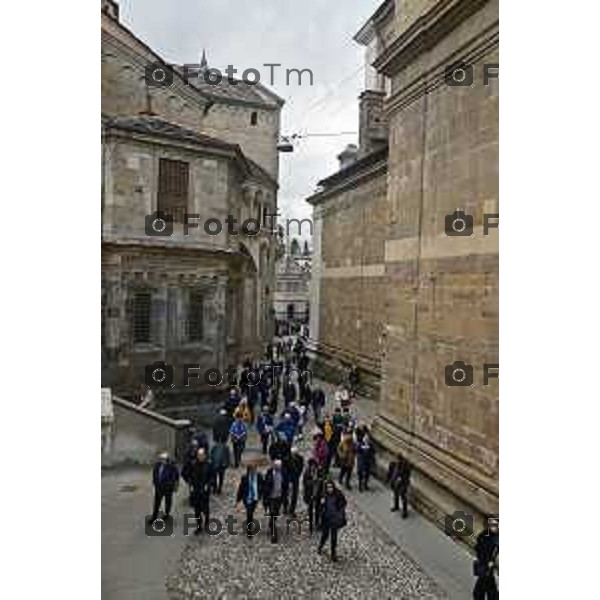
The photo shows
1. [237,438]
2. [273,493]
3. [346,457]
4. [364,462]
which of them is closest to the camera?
[273,493]

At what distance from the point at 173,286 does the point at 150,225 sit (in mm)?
1872

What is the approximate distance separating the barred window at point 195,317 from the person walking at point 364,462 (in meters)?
8.49

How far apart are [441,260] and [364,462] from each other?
412cm

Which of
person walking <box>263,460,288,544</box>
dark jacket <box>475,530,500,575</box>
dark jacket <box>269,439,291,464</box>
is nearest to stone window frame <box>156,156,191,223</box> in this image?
dark jacket <box>269,439,291,464</box>

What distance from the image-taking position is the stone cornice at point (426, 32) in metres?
10.4

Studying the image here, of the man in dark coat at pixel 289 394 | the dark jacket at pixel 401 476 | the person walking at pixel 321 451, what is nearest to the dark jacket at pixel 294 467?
the person walking at pixel 321 451

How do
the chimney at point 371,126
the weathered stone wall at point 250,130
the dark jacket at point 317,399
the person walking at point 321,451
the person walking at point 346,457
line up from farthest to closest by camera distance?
the weathered stone wall at point 250,130 → the chimney at point 371,126 → the dark jacket at point 317,399 → the person walking at point 346,457 → the person walking at point 321,451

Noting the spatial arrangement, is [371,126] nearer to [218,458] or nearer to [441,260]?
[441,260]

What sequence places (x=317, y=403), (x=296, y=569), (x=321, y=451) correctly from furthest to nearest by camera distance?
(x=317, y=403) < (x=321, y=451) < (x=296, y=569)

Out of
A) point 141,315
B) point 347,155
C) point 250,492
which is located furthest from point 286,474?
point 347,155

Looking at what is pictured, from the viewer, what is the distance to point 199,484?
10297mm

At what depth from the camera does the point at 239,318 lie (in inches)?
974

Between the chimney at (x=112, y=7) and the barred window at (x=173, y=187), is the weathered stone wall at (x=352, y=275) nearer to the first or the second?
the barred window at (x=173, y=187)
